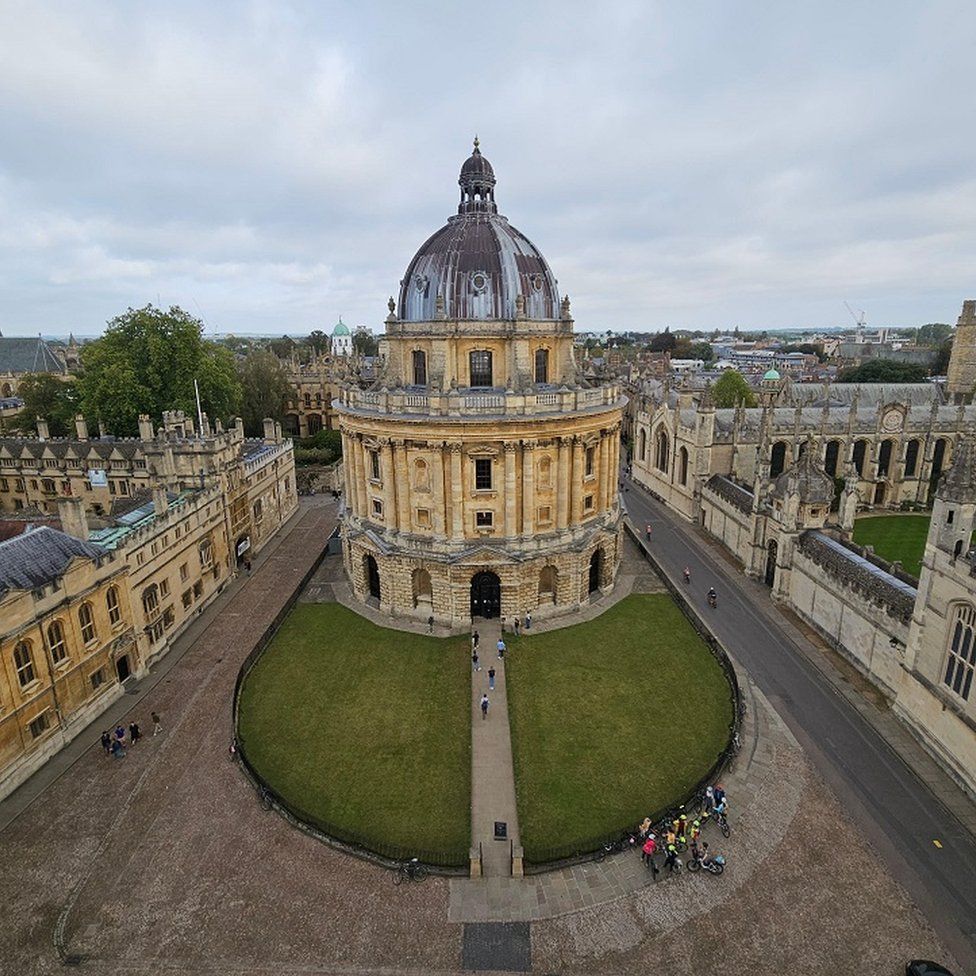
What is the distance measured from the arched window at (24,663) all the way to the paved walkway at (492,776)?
60.2ft

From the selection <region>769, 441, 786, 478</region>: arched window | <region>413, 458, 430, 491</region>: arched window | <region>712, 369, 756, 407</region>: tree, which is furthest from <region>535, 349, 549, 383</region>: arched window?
<region>712, 369, 756, 407</region>: tree

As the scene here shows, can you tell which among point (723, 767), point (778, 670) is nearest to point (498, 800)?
point (723, 767)

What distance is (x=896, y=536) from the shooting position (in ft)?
169

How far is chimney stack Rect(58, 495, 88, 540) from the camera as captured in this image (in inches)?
1150

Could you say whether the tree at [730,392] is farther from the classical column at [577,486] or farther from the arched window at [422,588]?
the arched window at [422,588]

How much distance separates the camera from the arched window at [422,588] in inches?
1487

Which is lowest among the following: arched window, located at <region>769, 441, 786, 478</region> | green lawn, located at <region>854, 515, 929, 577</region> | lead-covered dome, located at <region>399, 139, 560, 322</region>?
green lawn, located at <region>854, 515, 929, 577</region>

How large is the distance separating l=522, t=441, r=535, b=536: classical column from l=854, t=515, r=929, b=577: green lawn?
92.9 ft

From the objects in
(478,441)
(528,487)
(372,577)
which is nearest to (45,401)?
(372,577)

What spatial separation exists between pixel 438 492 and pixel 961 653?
25.1 metres

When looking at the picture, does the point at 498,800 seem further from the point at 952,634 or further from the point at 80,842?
the point at 952,634

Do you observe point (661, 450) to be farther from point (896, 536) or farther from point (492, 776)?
point (492, 776)

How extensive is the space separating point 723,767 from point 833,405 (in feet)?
194

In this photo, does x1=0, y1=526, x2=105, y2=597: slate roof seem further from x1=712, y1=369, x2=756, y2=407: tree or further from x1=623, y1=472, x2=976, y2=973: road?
x1=712, y1=369, x2=756, y2=407: tree
